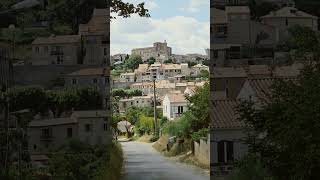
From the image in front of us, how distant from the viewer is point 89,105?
17.0 ft

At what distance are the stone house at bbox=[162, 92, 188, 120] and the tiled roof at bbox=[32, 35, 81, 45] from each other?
107 cm

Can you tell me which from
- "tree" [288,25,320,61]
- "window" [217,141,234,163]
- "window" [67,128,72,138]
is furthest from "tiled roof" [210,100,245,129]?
"window" [67,128,72,138]

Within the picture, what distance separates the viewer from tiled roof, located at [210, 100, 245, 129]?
5109 millimetres

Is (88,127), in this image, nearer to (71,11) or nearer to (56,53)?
(56,53)

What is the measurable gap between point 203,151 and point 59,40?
68.9 inches

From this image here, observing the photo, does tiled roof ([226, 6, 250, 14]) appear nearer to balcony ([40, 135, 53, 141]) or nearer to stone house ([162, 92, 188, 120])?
stone house ([162, 92, 188, 120])

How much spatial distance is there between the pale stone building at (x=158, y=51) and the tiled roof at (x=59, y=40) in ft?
2.08

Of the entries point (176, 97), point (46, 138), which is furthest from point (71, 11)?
point (176, 97)

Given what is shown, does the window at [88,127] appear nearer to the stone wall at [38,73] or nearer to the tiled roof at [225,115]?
the stone wall at [38,73]

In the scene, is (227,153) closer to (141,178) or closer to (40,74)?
(141,178)

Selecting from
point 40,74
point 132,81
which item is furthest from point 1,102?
point 132,81

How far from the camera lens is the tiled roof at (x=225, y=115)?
5109mm

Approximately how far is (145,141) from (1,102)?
5.14 feet

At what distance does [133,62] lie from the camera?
5.48 m
